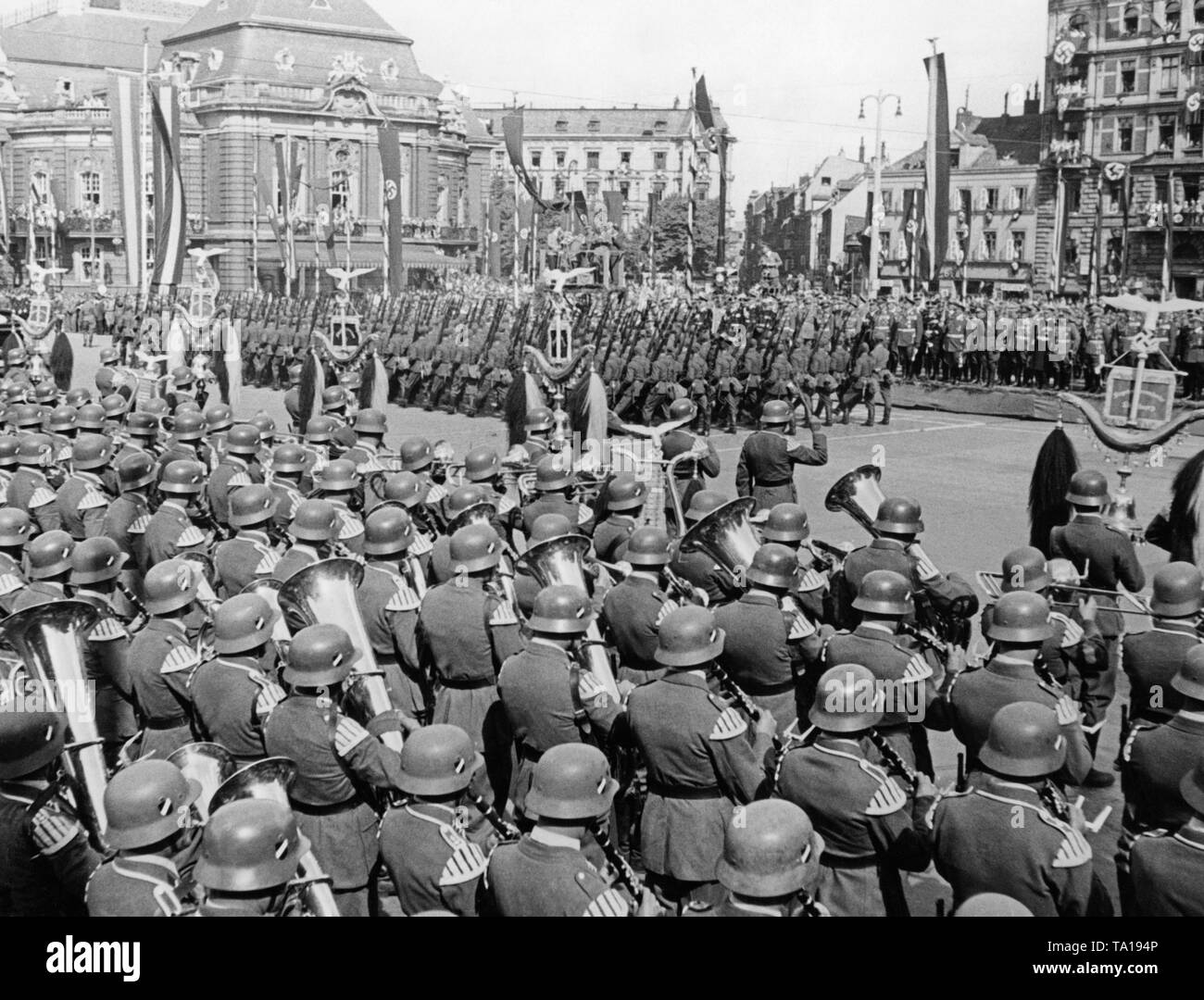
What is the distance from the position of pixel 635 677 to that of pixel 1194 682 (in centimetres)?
297

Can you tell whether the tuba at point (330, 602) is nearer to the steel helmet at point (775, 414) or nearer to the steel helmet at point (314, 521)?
the steel helmet at point (314, 521)

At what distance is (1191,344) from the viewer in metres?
21.9

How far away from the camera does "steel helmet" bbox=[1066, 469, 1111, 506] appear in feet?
26.7

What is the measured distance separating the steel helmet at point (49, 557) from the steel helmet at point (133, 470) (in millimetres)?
2433

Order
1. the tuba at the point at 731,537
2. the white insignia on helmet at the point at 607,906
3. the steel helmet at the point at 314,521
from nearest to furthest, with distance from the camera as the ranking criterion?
the white insignia on helmet at the point at 607,906 → the tuba at the point at 731,537 → the steel helmet at the point at 314,521

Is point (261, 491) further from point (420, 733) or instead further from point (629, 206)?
point (629, 206)

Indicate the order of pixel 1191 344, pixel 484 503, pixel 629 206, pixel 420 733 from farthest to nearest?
pixel 629 206, pixel 1191 344, pixel 484 503, pixel 420 733

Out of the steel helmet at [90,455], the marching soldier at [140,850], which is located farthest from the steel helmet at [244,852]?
the steel helmet at [90,455]


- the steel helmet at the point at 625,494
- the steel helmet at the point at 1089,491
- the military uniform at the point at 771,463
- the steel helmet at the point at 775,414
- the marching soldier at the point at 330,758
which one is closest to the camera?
the marching soldier at the point at 330,758

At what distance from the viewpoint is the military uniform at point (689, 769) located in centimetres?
530

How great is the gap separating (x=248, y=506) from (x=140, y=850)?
4187mm

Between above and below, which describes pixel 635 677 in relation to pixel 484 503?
below

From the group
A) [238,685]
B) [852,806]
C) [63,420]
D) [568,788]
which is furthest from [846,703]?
[63,420]
